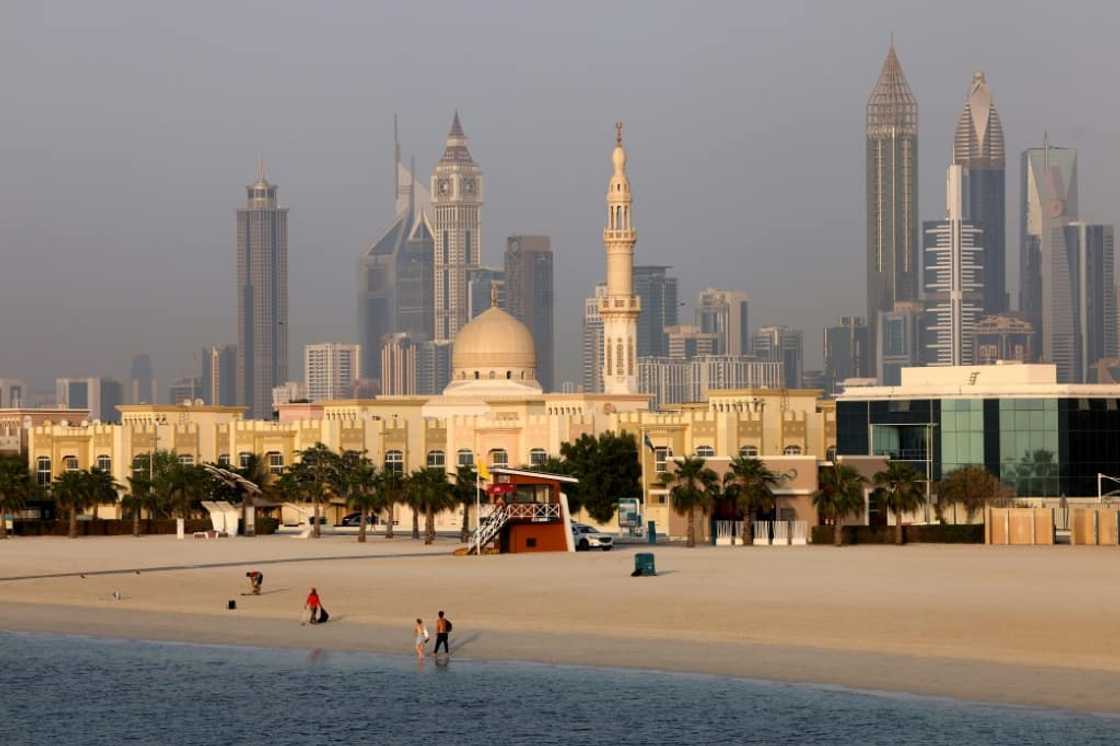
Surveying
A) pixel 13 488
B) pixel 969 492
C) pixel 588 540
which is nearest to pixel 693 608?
pixel 588 540

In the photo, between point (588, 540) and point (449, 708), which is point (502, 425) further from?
point (449, 708)

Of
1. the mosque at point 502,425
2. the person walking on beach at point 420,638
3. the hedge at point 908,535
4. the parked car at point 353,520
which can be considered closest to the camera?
the person walking on beach at point 420,638

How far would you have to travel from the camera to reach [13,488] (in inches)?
4791

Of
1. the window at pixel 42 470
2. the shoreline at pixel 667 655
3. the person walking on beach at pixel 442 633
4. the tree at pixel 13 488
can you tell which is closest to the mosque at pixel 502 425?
the window at pixel 42 470

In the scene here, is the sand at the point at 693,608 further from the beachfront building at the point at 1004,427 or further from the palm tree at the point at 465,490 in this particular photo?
the beachfront building at the point at 1004,427

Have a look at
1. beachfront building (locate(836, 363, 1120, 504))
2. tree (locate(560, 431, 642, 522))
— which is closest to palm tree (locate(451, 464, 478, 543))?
tree (locate(560, 431, 642, 522))

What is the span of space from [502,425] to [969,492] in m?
35.6

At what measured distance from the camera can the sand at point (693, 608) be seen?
54.2 metres

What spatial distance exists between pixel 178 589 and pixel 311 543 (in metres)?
31.3

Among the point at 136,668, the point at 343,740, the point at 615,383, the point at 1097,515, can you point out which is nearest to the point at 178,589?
the point at 136,668

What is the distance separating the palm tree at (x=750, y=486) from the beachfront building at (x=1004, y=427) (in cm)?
1987

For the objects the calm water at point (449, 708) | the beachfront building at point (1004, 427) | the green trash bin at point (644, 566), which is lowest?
the calm water at point (449, 708)

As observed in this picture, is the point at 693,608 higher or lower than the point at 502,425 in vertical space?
lower

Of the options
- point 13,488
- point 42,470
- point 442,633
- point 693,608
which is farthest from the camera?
point 42,470
